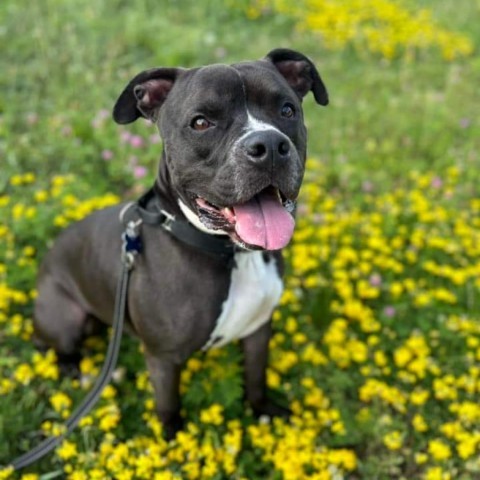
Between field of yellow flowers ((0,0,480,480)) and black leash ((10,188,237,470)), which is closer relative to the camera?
black leash ((10,188,237,470))

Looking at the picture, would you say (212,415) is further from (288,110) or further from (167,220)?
(288,110)

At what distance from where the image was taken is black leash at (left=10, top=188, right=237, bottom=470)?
2.72m

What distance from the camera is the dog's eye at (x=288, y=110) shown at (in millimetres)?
2629

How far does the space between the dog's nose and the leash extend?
0.82m

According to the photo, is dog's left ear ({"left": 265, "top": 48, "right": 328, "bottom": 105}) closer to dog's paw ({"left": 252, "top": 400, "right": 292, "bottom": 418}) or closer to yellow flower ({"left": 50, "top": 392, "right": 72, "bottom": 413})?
dog's paw ({"left": 252, "top": 400, "right": 292, "bottom": 418})

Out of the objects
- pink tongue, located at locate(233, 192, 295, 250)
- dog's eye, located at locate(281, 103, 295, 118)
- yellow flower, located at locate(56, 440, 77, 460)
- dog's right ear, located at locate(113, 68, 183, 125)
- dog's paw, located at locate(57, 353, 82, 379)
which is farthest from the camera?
dog's paw, located at locate(57, 353, 82, 379)

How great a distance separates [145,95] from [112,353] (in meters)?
1.26

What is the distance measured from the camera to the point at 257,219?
98.0 inches

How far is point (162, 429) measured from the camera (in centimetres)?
329

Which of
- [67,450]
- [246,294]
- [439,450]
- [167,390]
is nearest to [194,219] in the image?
[246,294]

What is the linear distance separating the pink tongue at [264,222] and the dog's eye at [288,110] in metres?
0.35

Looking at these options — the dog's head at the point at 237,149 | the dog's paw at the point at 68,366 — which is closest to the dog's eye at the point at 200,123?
the dog's head at the point at 237,149

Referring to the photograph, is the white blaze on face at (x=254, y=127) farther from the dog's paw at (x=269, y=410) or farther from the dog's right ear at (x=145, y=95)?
the dog's paw at (x=269, y=410)

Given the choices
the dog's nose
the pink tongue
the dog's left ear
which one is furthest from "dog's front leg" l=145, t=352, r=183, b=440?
the dog's left ear
